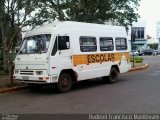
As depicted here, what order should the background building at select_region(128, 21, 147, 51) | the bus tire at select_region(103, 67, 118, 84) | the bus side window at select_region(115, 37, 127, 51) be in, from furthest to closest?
the background building at select_region(128, 21, 147, 51)
the bus side window at select_region(115, 37, 127, 51)
the bus tire at select_region(103, 67, 118, 84)

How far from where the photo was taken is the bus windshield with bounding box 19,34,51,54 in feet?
45.3

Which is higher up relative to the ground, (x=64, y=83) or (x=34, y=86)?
(x=64, y=83)

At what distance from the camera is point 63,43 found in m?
14.1

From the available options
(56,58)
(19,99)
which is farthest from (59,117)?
(56,58)

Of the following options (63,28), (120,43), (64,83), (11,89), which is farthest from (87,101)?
(120,43)

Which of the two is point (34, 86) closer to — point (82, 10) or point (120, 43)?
point (120, 43)

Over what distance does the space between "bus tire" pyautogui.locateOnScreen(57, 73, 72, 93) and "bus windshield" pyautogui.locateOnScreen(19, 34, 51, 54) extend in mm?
1306

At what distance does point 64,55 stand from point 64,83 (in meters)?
1.12

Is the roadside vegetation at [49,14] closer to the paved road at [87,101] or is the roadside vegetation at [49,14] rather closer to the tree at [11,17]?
the tree at [11,17]

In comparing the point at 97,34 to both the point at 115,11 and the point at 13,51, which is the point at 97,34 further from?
the point at 115,11

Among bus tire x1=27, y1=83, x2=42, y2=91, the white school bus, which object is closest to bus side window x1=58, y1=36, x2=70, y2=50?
the white school bus

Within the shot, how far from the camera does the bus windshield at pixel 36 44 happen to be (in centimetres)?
1381

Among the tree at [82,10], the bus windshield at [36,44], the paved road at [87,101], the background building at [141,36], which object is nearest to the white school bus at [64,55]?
the bus windshield at [36,44]

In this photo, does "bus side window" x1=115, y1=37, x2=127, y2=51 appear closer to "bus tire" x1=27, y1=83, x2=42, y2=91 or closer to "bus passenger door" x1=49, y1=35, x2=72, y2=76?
"bus passenger door" x1=49, y1=35, x2=72, y2=76
